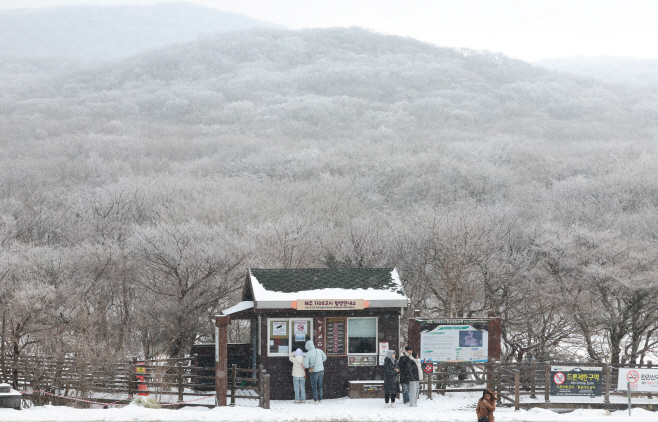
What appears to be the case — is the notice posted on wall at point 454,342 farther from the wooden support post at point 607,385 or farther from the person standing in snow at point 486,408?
the person standing in snow at point 486,408

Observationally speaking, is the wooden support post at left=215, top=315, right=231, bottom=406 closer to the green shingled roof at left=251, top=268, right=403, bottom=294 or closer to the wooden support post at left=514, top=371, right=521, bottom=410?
the green shingled roof at left=251, top=268, right=403, bottom=294

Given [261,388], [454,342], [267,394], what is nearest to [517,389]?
[454,342]

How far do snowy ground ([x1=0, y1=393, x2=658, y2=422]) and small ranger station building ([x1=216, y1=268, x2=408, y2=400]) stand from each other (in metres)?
0.93

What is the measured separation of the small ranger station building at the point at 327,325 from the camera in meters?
16.9

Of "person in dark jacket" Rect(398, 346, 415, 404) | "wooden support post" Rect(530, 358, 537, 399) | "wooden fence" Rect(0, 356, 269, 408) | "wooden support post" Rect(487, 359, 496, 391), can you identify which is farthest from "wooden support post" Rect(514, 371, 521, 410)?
"wooden fence" Rect(0, 356, 269, 408)

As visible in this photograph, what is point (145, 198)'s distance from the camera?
54125 millimetres

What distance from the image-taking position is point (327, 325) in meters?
17.2

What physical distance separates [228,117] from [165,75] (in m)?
45.0

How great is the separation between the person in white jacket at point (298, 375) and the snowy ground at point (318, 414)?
26cm

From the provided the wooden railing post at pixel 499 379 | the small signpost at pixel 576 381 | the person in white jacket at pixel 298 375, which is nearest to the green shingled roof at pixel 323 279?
the person in white jacket at pixel 298 375

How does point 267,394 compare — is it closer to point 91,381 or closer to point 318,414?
point 318,414

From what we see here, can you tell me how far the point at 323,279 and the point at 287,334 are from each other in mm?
1776

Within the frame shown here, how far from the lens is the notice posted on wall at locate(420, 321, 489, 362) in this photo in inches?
692

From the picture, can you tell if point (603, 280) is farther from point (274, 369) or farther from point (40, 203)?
point (40, 203)
